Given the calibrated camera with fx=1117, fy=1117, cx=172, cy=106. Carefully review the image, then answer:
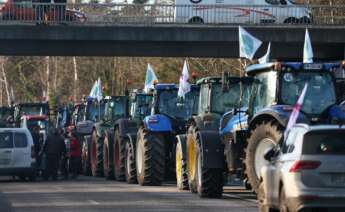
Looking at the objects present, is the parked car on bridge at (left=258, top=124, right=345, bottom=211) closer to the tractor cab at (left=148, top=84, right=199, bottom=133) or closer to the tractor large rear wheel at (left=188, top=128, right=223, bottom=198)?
the tractor large rear wheel at (left=188, top=128, right=223, bottom=198)

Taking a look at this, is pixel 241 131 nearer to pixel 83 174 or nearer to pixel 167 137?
pixel 167 137

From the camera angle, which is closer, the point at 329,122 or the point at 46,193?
the point at 329,122

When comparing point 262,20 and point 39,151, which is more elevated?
point 262,20

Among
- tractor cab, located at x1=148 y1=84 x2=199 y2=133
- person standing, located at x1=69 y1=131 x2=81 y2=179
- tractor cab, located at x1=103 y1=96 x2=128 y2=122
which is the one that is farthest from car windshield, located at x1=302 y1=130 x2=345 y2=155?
person standing, located at x1=69 y1=131 x2=81 y2=179

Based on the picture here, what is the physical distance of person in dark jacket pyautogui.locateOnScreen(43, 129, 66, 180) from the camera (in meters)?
35.4

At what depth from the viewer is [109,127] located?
36.3m

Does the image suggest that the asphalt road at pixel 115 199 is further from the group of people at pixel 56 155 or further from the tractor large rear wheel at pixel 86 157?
the tractor large rear wheel at pixel 86 157

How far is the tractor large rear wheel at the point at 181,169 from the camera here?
26.4 meters

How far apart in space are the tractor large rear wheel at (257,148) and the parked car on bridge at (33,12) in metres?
25.1

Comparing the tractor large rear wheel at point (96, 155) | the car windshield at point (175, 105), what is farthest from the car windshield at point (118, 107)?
the car windshield at point (175, 105)

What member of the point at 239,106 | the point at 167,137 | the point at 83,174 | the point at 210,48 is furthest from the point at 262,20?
the point at 239,106

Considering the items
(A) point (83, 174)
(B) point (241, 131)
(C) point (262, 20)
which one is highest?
(C) point (262, 20)

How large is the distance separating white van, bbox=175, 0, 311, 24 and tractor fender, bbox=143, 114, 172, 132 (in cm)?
1943

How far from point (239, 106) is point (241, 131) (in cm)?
132
